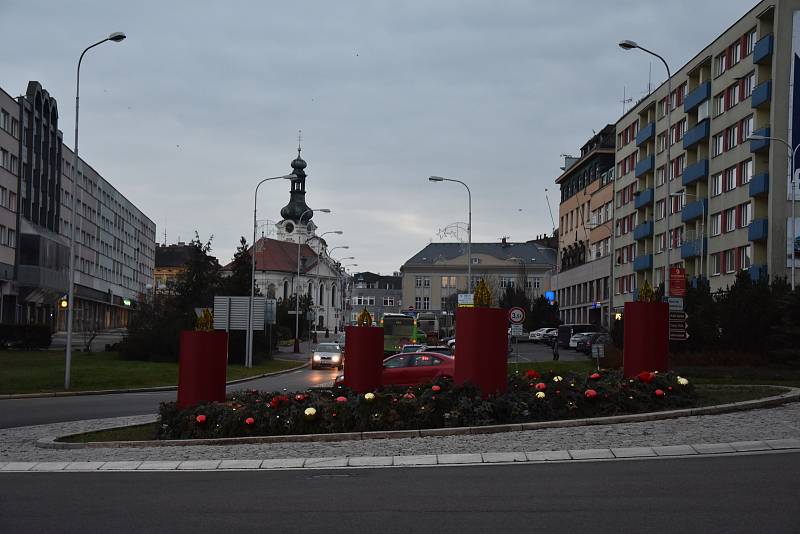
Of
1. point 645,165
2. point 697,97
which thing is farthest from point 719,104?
point 645,165

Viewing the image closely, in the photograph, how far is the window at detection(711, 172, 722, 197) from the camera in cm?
6338

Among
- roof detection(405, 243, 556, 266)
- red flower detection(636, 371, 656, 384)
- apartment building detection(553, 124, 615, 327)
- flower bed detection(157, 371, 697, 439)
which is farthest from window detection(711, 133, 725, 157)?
roof detection(405, 243, 556, 266)

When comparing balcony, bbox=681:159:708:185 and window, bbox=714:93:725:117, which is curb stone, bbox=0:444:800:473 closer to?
window, bbox=714:93:725:117

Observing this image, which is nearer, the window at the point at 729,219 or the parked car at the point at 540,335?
the window at the point at 729,219

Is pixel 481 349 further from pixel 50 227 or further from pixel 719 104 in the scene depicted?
pixel 50 227

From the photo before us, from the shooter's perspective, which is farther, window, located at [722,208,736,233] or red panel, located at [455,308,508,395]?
window, located at [722,208,736,233]

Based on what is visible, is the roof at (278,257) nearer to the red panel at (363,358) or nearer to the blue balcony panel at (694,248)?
the blue balcony panel at (694,248)

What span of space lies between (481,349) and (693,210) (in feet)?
170

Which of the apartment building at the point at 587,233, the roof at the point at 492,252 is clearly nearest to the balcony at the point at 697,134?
the apartment building at the point at 587,233

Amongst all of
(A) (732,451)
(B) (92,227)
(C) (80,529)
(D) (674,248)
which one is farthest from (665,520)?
(B) (92,227)

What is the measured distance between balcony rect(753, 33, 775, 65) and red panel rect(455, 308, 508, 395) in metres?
41.5

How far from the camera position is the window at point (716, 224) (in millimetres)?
63225

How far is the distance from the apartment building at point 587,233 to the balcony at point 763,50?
110ft

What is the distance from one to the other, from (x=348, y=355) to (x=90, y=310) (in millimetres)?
93096
